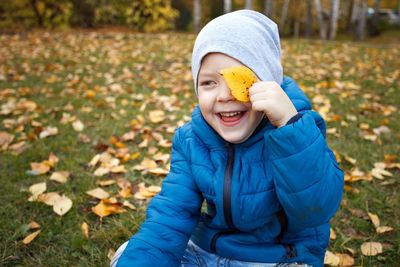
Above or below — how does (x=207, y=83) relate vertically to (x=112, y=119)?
above

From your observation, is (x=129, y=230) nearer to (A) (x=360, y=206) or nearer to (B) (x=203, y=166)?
(B) (x=203, y=166)

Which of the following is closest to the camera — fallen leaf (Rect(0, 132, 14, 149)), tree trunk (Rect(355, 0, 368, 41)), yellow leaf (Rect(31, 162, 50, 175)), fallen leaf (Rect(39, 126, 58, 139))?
yellow leaf (Rect(31, 162, 50, 175))

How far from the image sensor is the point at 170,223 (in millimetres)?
1323

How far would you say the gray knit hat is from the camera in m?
1.19

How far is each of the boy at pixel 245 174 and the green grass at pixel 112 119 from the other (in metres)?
0.50

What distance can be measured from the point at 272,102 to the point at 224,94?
0.18 metres

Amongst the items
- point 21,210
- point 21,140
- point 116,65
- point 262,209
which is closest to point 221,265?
point 262,209

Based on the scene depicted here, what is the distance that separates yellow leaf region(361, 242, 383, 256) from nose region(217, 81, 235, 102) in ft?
3.52

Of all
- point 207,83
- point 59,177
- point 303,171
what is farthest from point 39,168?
point 303,171

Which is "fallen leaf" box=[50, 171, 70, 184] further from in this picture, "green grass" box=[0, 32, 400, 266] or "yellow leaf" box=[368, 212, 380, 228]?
"yellow leaf" box=[368, 212, 380, 228]

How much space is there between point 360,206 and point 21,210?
6.40ft

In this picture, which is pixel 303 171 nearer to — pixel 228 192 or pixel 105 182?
pixel 228 192

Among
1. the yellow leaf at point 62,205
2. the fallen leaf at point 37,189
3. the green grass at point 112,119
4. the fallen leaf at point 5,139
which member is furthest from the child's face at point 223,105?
the fallen leaf at point 5,139

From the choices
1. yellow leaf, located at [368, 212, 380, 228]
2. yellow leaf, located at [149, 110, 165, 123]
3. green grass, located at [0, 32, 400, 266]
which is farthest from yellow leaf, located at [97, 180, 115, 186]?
yellow leaf, located at [368, 212, 380, 228]
